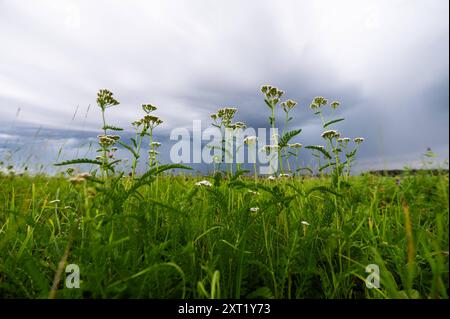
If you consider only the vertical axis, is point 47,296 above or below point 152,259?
below

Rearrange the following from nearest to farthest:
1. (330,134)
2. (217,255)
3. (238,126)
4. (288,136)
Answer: (217,255), (288,136), (330,134), (238,126)

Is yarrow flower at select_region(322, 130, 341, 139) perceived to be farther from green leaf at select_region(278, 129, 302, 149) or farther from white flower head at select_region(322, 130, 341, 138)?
green leaf at select_region(278, 129, 302, 149)

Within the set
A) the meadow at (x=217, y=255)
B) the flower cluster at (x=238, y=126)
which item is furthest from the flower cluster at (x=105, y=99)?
the flower cluster at (x=238, y=126)

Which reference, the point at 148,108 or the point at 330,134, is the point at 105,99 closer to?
the point at 148,108

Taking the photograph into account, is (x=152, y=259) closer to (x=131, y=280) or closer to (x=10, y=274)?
(x=131, y=280)

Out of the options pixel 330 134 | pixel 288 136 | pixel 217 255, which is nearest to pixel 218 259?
pixel 217 255

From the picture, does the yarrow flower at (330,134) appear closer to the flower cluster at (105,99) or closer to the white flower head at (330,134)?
the white flower head at (330,134)

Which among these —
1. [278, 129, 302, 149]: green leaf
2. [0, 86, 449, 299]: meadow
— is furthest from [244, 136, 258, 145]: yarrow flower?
[278, 129, 302, 149]: green leaf

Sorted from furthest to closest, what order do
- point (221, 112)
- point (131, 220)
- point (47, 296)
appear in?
1. point (221, 112)
2. point (131, 220)
3. point (47, 296)

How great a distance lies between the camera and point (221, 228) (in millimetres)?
2418

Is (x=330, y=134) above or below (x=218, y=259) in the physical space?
above

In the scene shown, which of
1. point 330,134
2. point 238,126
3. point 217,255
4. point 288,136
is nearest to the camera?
point 217,255

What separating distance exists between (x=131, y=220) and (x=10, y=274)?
2.62 feet
